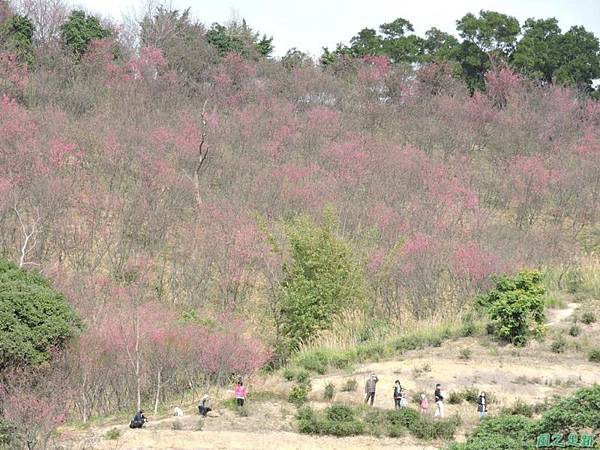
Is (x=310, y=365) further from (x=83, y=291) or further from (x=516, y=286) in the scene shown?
(x=83, y=291)

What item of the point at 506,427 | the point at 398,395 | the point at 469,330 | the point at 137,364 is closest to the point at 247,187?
the point at 469,330

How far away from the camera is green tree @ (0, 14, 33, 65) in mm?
48991

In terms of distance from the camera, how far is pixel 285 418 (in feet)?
70.2

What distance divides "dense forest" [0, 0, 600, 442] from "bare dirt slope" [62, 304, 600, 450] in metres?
1.77

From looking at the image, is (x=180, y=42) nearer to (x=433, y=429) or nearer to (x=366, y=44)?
(x=366, y=44)

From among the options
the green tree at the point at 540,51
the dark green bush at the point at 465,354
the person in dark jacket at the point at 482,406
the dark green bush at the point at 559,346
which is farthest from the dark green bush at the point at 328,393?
the green tree at the point at 540,51

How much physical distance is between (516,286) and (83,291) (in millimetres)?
13143

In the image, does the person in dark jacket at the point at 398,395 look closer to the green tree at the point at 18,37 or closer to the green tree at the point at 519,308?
the green tree at the point at 519,308

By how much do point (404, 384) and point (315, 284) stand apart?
507 centimetres

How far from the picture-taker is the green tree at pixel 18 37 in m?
49.0

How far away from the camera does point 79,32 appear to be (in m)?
52.3

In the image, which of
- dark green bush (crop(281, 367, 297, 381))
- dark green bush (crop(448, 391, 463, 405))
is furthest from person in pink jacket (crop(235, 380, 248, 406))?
dark green bush (crop(448, 391, 463, 405))

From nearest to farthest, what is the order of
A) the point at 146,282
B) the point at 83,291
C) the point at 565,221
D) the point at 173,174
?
the point at 83,291, the point at 146,282, the point at 173,174, the point at 565,221

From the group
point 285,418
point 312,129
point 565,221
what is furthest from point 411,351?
point 312,129
